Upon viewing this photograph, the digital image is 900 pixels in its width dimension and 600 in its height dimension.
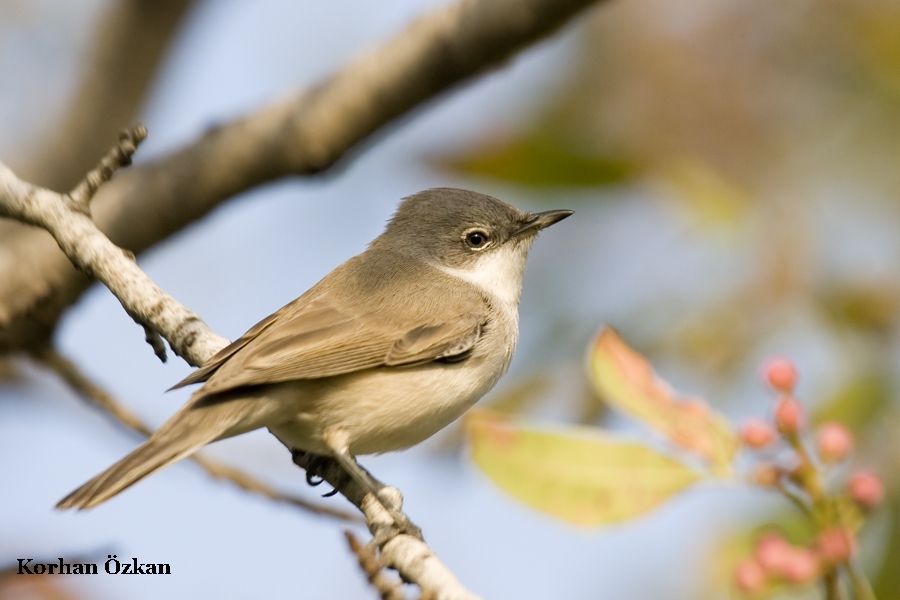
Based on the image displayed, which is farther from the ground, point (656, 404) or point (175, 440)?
point (175, 440)

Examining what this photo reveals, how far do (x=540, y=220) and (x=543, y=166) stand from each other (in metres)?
0.28

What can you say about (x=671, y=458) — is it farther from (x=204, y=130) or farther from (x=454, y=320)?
(x=204, y=130)

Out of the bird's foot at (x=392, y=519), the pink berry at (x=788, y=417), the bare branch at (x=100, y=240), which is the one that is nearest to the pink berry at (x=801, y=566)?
the pink berry at (x=788, y=417)

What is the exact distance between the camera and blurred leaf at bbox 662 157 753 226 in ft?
16.5

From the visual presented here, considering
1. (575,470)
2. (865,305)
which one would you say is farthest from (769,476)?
(865,305)

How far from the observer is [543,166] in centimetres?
496

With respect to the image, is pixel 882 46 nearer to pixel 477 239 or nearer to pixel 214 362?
pixel 477 239

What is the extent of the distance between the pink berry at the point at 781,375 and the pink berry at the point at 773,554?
476 millimetres

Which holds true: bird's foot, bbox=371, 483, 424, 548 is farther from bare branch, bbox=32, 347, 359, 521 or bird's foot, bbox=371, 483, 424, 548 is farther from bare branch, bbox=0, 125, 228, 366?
bare branch, bbox=0, 125, 228, 366

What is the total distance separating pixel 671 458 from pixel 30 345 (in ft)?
9.38

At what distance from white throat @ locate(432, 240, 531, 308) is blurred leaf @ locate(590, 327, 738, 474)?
1438 millimetres

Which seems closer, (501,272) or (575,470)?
(575,470)

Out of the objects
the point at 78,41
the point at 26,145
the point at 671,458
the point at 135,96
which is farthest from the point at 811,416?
the point at 78,41

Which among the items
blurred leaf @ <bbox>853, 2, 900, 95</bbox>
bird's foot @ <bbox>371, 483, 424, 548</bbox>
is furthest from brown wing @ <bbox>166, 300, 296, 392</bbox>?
blurred leaf @ <bbox>853, 2, 900, 95</bbox>
